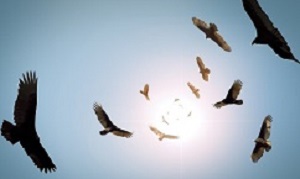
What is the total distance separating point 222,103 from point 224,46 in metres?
3.23

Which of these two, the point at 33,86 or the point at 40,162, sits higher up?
the point at 33,86

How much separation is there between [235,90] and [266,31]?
455 centimetres

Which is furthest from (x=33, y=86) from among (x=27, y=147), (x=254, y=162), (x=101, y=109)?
(x=254, y=162)

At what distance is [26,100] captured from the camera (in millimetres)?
22328

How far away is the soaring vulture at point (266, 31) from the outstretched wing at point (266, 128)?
4.76 meters

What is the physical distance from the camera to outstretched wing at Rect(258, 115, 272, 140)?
1045 inches

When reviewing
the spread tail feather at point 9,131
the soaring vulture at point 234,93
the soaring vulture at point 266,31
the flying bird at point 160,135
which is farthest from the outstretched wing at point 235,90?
the spread tail feather at point 9,131

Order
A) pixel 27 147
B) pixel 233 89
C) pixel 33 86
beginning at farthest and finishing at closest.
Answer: pixel 233 89
pixel 27 147
pixel 33 86

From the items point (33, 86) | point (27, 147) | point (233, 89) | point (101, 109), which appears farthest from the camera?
point (101, 109)

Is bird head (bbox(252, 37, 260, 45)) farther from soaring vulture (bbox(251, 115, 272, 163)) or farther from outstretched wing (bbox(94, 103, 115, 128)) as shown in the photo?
outstretched wing (bbox(94, 103, 115, 128))

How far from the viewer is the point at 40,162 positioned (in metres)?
24.5

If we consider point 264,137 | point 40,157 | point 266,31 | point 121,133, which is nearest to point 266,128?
point 264,137

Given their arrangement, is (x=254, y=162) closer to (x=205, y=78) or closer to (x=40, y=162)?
(x=205, y=78)

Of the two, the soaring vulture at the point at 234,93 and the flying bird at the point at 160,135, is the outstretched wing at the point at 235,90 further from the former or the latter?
the flying bird at the point at 160,135
